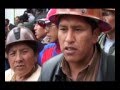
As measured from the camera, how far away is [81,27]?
5.80 meters

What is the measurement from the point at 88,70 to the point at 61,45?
0.44 metres

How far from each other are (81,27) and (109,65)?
0.56 metres

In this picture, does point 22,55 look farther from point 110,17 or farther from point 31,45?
point 110,17

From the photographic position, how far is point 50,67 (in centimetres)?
589

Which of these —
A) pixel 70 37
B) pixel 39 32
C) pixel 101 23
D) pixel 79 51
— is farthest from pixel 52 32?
pixel 101 23

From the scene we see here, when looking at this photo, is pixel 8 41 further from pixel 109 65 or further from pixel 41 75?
pixel 109 65

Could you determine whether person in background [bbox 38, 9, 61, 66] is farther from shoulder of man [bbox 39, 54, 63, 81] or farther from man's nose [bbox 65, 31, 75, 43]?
man's nose [bbox 65, 31, 75, 43]

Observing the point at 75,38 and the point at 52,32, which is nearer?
the point at 75,38

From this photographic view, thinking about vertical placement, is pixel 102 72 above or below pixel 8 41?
below

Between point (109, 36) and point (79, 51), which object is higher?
point (109, 36)

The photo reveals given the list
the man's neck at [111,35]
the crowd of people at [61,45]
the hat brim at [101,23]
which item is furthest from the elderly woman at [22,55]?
the man's neck at [111,35]

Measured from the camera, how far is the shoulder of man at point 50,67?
19.3 ft
